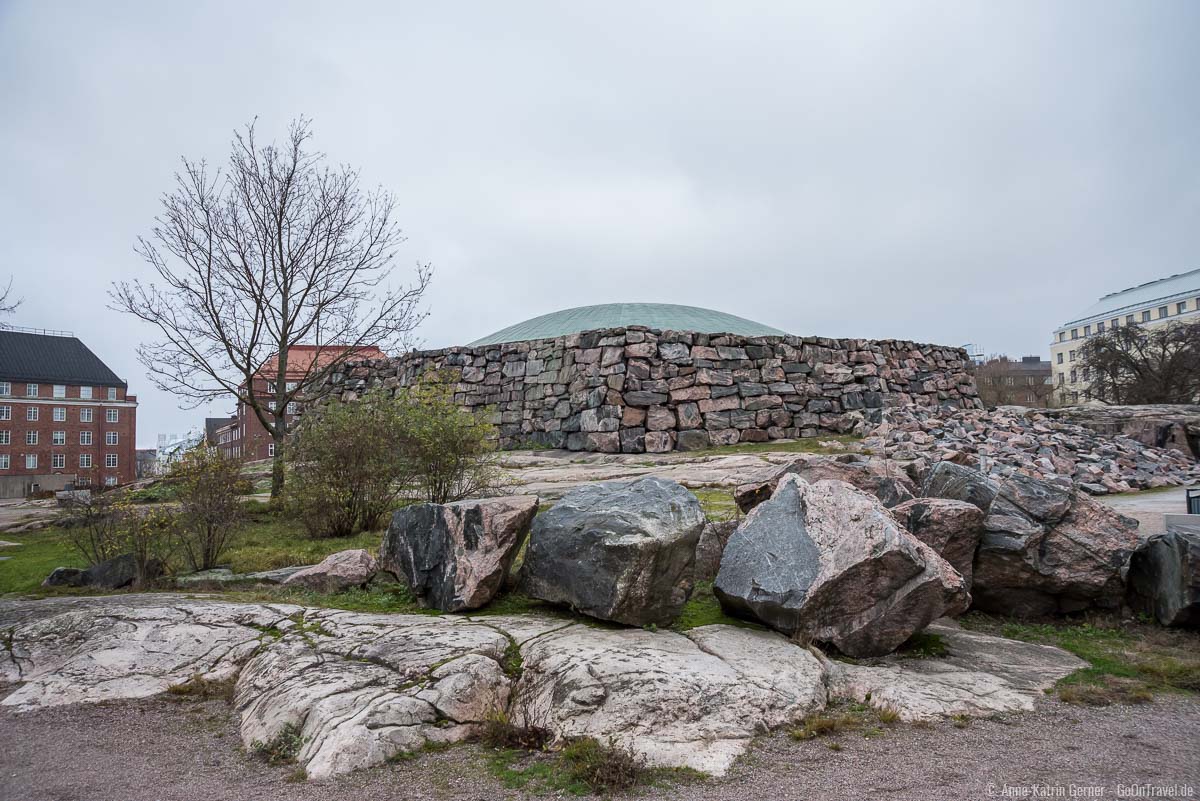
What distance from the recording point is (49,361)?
2189 inches

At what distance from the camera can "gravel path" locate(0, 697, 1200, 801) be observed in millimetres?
3186

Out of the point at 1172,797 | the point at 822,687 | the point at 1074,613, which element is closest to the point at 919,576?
the point at 822,687

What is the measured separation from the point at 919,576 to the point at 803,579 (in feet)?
2.41

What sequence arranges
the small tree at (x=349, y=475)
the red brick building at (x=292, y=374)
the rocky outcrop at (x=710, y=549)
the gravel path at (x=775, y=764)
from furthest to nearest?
the red brick building at (x=292, y=374), the small tree at (x=349, y=475), the rocky outcrop at (x=710, y=549), the gravel path at (x=775, y=764)

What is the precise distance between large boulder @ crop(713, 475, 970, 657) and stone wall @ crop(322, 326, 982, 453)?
9.93 metres

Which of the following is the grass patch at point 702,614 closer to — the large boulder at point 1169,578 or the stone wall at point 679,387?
the large boulder at point 1169,578

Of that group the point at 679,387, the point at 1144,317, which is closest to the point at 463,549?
the point at 679,387

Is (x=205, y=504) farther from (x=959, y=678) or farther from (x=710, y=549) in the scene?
(x=959, y=678)

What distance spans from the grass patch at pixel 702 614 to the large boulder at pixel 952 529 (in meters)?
1.60

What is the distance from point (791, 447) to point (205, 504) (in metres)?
10.5

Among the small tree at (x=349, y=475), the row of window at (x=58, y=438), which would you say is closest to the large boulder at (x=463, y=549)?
the small tree at (x=349, y=475)

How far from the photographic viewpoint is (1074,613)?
573 centimetres

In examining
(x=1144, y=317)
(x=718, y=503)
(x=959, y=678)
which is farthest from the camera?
(x=1144, y=317)

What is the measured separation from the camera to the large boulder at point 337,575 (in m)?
6.18
